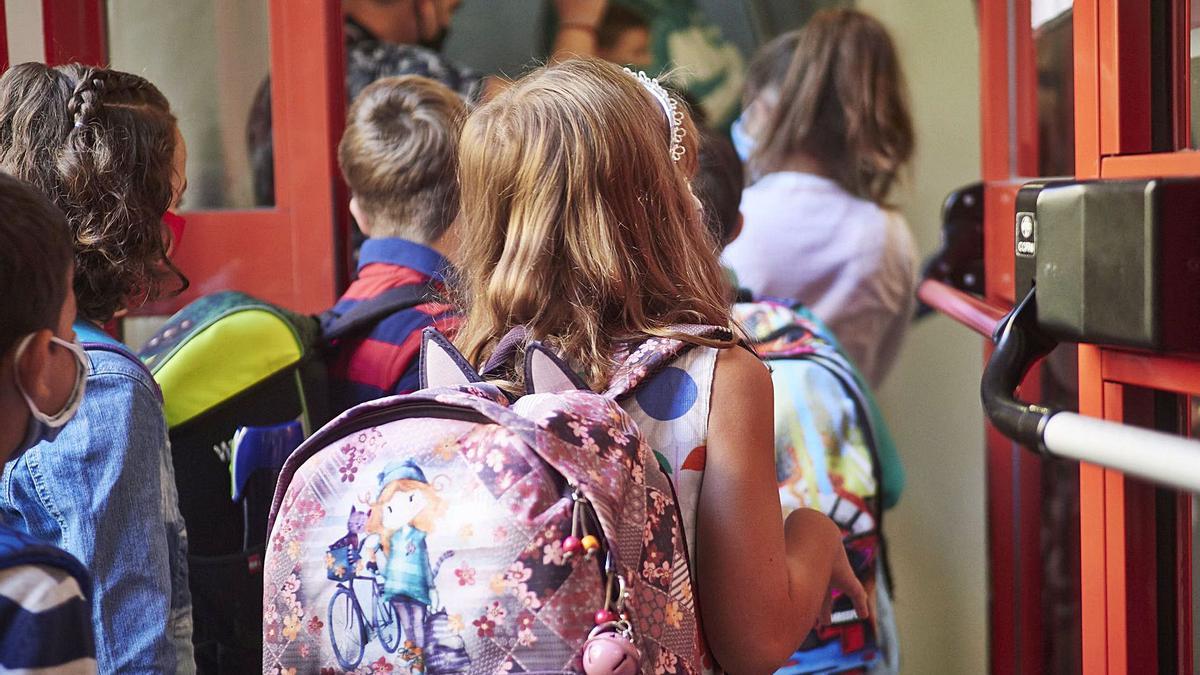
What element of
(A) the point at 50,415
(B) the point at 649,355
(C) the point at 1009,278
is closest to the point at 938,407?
(C) the point at 1009,278

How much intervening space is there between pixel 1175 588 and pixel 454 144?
948 millimetres

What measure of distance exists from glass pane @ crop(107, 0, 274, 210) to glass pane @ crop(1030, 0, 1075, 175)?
1.01 metres

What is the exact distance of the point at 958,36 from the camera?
9.86 feet

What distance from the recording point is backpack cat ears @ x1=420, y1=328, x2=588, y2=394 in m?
0.94

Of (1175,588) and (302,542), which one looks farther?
(1175,588)

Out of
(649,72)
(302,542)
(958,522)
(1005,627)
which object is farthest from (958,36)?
A: (302,542)

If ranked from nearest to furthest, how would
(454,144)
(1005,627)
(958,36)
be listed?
1. (454,144)
2. (1005,627)
3. (958,36)

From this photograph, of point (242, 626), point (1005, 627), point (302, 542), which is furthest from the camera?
point (1005, 627)

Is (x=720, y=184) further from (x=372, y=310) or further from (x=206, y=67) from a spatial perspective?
(x=206, y=67)

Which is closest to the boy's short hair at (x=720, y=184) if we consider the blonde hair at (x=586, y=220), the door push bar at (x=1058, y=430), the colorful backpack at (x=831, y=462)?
the colorful backpack at (x=831, y=462)

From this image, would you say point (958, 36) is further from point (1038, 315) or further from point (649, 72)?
point (1038, 315)

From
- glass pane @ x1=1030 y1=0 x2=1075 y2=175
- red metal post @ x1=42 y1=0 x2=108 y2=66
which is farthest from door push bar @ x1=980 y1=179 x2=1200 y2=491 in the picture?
red metal post @ x1=42 y1=0 x2=108 y2=66

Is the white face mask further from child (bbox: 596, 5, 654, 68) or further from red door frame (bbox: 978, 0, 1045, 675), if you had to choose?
child (bbox: 596, 5, 654, 68)

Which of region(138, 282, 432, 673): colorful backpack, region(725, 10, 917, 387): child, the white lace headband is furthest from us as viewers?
region(725, 10, 917, 387): child
